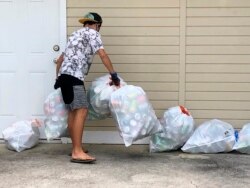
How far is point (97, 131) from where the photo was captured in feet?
20.6

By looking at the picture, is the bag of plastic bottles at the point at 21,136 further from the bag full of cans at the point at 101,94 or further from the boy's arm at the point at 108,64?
the boy's arm at the point at 108,64

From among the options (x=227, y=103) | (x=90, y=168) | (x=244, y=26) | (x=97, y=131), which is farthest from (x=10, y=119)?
(x=244, y=26)

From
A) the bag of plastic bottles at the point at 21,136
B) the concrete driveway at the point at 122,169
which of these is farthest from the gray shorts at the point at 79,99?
the bag of plastic bottles at the point at 21,136

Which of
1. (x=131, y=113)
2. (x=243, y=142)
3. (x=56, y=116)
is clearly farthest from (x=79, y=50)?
(x=243, y=142)

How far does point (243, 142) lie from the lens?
18.9ft

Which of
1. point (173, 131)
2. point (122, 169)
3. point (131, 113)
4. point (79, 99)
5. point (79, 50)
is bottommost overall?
point (122, 169)

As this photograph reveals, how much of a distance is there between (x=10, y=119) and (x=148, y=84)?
6.16ft

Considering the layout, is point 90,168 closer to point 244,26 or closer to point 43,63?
point 43,63

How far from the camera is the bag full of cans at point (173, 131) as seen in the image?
5793 millimetres

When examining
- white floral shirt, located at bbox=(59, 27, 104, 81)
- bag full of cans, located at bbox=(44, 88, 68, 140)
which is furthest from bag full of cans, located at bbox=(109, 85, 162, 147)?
bag full of cans, located at bbox=(44, 88, 68, 140)

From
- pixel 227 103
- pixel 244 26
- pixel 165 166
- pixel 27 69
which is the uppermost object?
pixel 244 26

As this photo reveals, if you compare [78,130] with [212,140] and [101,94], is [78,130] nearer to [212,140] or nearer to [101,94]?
[101,94]

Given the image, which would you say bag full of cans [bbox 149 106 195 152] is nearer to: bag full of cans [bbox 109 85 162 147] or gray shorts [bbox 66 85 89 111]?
bag full of cans [bbox 109 85 162 147]

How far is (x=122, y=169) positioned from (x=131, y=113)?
62cm
